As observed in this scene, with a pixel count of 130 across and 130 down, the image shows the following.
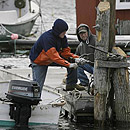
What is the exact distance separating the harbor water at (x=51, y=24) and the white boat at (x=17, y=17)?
27.5 inches

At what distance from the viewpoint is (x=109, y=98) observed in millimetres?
10867

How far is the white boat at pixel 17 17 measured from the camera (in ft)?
81.4

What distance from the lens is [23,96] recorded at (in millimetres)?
9953

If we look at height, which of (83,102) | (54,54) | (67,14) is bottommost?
(67,14)

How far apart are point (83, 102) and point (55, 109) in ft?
2.41

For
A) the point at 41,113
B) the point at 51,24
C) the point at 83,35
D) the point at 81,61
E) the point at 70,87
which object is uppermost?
the point at 83,35

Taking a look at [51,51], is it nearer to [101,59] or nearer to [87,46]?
[101,59]

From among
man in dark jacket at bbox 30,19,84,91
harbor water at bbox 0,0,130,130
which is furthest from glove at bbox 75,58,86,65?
harbor water at bbox 0,0,130,130

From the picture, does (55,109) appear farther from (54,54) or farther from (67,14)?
(67,14)

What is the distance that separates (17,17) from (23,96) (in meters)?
16.8

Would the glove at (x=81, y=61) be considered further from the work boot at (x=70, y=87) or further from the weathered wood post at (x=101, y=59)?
the work boot at (x=70, y=87)

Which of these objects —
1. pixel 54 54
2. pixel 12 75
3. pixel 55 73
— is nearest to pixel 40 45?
pixel 54 54

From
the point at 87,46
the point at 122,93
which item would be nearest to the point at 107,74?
the point at 122,93

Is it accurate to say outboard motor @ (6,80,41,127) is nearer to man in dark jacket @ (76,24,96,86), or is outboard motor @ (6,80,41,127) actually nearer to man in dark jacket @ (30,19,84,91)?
man in dark jacket @ (30,19,84,91)
